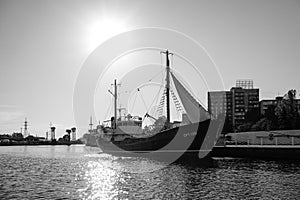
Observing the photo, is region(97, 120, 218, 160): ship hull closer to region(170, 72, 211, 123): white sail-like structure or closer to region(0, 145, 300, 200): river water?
region(170, 72, 211, 123): white sail-like structure

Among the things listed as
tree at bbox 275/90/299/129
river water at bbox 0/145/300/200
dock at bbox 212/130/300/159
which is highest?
tree at bbox 275/90/299/129

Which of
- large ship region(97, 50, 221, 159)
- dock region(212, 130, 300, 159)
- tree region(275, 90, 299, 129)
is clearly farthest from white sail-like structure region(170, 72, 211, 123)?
tree region(275, 90, 299, 129)

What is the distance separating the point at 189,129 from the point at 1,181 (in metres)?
29.6

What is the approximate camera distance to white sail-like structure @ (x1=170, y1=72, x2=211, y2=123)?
53.7m

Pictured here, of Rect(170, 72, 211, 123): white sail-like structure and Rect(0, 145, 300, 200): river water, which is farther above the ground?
Rect(170, 72, 211, 123): white sail-like structure

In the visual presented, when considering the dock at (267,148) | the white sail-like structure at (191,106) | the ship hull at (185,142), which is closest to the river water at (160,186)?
the dock at (267,148)

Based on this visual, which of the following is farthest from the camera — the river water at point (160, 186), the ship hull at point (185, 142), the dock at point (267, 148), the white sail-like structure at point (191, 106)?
the white sail-like structure at point (191, 106)

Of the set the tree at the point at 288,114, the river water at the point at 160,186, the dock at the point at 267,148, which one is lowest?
the river water at the point at 160,186

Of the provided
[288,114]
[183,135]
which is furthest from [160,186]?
[288,114]

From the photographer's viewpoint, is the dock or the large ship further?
the large ship

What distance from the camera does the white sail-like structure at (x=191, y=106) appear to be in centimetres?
5369

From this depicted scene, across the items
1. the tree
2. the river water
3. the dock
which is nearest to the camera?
the river water

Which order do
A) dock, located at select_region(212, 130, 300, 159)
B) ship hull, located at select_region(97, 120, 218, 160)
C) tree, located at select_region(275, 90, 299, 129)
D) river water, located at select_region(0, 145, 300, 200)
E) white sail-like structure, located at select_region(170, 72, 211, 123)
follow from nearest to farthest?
river water, located at select_region(0, 145, 300, 200)
dock, located at select_region(212, 130, 300, 159)
ship hull, located at select_region(97, 120, 218, 160)
white sail-like structure, located at select_region(170, 72, 211, 123)
tree, located at select_region(275, 90, 299, 129)

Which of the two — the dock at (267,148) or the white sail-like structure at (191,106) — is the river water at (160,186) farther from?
the white sail-like structure at (191,106)
